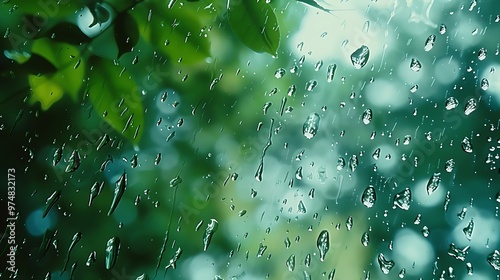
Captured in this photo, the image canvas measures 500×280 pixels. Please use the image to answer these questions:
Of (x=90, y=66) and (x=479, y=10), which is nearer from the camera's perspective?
(x=90, y=66)

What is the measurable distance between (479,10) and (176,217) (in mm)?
515

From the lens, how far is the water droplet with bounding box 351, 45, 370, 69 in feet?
2.02

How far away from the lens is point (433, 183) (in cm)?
59

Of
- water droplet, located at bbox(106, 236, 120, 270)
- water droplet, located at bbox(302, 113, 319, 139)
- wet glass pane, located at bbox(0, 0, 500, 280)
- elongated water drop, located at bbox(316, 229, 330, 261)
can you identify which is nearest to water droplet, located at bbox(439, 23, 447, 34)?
wet glass pane, located at bbox(0, 0, 500, 280)

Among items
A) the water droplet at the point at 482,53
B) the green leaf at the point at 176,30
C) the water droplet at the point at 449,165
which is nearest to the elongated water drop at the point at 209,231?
the green leaf at the point at 176,30

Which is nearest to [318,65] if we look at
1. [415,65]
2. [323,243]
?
[415,65]

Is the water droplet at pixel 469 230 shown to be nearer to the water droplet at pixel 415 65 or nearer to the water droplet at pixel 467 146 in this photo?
the water droplet at pixel 467 146

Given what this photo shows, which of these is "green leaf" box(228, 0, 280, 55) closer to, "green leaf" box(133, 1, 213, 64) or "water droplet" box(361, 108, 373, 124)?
"green leaf" box(133, 1, 213, 64)

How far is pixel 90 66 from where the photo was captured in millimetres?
524

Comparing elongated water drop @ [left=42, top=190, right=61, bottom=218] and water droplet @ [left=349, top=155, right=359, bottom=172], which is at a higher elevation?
water droplet @ [left=349, top=155, right=359, bottom=172]

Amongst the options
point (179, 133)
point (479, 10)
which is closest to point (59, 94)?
point (179, 133)

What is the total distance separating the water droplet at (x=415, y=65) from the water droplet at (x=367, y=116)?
0.08m

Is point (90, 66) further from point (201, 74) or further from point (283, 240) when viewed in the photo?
point (283, 240)

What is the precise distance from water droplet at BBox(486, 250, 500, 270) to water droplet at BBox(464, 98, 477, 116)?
19cm
